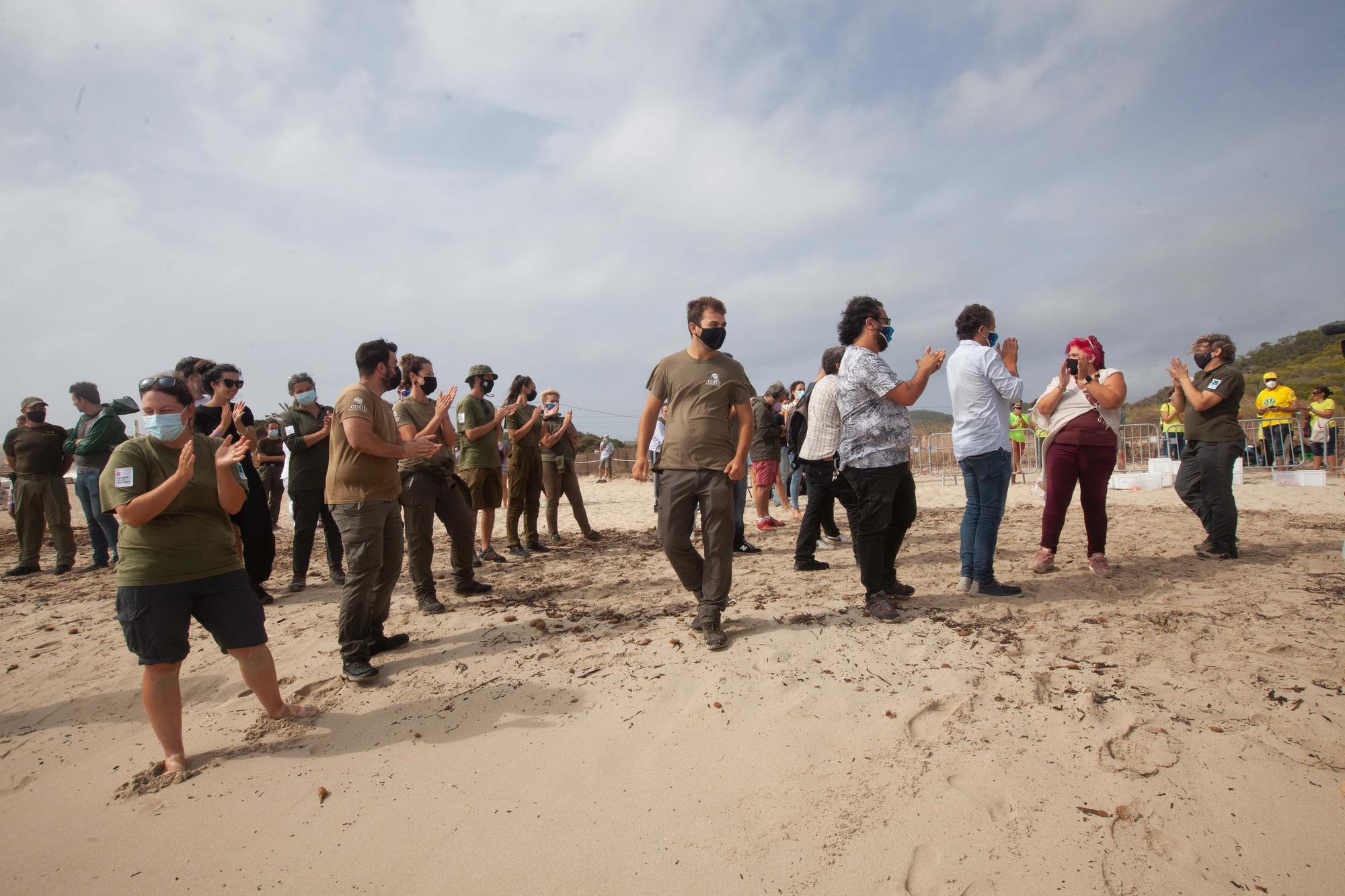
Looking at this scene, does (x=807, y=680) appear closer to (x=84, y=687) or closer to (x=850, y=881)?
(x=850, y=881)

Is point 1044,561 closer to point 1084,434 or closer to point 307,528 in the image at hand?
point 1084,434

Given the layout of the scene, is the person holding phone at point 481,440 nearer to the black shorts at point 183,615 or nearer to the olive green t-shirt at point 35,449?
the black shorts at point 183,615

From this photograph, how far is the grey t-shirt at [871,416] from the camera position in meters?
4.05

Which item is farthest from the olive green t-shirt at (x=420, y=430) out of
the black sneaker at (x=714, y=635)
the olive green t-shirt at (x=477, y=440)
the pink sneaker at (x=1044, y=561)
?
the pink sneaker at (x=1044, y=561)

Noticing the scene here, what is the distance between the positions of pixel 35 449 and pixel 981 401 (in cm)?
930

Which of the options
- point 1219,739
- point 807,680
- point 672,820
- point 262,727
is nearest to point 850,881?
point 672,820

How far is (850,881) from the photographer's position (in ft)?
6.98

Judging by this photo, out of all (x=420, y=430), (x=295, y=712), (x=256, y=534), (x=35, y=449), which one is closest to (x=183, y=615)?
(x=295, y=712)

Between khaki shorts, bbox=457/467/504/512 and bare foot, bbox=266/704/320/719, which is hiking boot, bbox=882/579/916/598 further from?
khaki shorts, bbox=457/467/504/512

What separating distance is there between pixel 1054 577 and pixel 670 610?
9.15 ft

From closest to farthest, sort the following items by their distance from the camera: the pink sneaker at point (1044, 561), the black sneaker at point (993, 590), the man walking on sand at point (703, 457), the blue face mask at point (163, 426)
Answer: the blue face mask at point (163, 426)
the man walking on sand at point (703, 457)
the black sneaker at point (993, 590)
the pink sneaker at point (1044, 561)

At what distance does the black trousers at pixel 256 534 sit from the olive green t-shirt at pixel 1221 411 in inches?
289

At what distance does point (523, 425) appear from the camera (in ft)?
23.0

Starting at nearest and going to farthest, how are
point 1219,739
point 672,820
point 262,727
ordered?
point 672,820 < point 1219,739 < point 262,727
